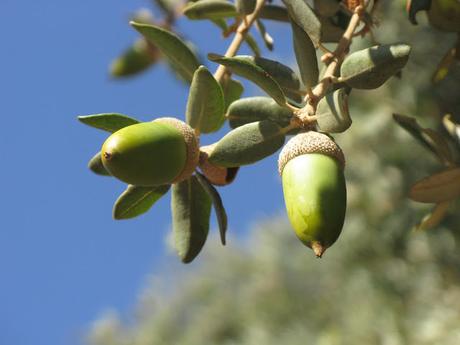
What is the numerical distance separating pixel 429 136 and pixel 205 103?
1.34 ft

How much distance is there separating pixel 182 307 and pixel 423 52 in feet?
28.1

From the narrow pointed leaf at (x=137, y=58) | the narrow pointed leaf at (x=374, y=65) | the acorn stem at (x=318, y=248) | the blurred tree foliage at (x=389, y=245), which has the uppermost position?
the narrow pointed leaf at (x=374, y=65)

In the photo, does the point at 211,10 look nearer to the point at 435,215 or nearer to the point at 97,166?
the point at 97,166

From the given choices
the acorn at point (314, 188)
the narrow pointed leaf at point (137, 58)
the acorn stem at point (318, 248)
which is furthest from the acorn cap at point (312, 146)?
the narrow pointed leaf at point (137, 58)

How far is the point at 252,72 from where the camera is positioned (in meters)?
0.88

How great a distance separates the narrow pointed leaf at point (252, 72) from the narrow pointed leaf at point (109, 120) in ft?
0.46

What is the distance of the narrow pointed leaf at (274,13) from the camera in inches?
49.3

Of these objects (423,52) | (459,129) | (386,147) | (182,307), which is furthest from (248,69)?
(182,307)

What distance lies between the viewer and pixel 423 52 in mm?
3094

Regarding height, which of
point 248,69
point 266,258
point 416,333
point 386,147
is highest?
point 248,69

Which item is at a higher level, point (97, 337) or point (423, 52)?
point (423, 52)

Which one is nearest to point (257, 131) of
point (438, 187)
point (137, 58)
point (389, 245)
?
point (438, 187)

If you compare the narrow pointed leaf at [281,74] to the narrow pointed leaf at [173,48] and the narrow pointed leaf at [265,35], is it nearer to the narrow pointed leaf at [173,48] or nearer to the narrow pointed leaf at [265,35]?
the narrow pointed leaf at [173,48]

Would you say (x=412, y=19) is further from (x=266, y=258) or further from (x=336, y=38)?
(x=266, y=258)
